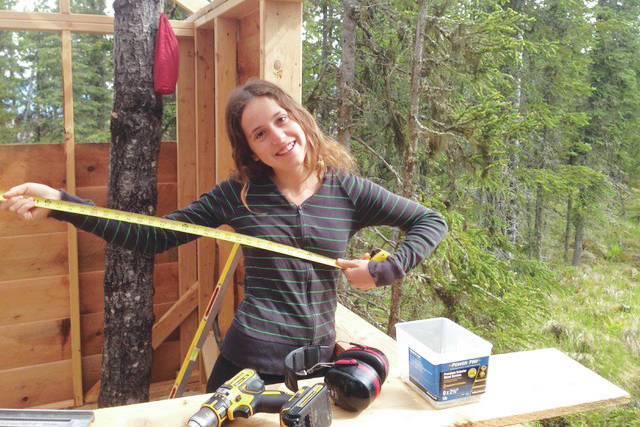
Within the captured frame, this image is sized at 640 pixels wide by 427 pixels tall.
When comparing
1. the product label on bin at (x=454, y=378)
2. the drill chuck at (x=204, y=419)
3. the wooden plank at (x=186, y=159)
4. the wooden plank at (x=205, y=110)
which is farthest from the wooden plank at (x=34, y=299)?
the product label on bin at (x=454, y=378)

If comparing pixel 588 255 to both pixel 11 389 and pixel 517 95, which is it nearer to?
pixel 517 95

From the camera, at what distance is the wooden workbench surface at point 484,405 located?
1381 millimetres

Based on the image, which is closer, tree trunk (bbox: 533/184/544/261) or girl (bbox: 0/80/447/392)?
girl (bbox: 0/80/447/392)

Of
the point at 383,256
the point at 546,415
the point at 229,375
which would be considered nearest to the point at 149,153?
the point at 229,375

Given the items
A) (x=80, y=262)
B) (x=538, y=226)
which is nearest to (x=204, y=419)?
(x=80, y=262)

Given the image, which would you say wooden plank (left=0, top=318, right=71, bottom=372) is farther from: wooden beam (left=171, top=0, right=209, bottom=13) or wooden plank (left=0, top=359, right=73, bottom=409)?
wooden beam (left=171, top=0, right=209, bottom=13)

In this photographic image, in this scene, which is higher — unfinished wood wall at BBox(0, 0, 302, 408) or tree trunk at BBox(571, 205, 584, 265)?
unfinished wood wall at BBox(0, 0, 302, 408)

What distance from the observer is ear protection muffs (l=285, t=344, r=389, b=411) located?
4.53 feet

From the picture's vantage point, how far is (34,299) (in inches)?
149

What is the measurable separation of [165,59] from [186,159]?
45.7 inches

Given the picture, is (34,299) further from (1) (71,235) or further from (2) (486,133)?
(2) (486,133)

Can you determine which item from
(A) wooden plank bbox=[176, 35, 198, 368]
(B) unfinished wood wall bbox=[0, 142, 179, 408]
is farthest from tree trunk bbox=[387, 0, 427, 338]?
(B) unfinished wood wall bbox=[0, 142, 179, 408]

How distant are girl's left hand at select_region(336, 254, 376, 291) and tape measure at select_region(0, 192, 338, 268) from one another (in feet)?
0.22

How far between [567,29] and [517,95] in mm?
3090
